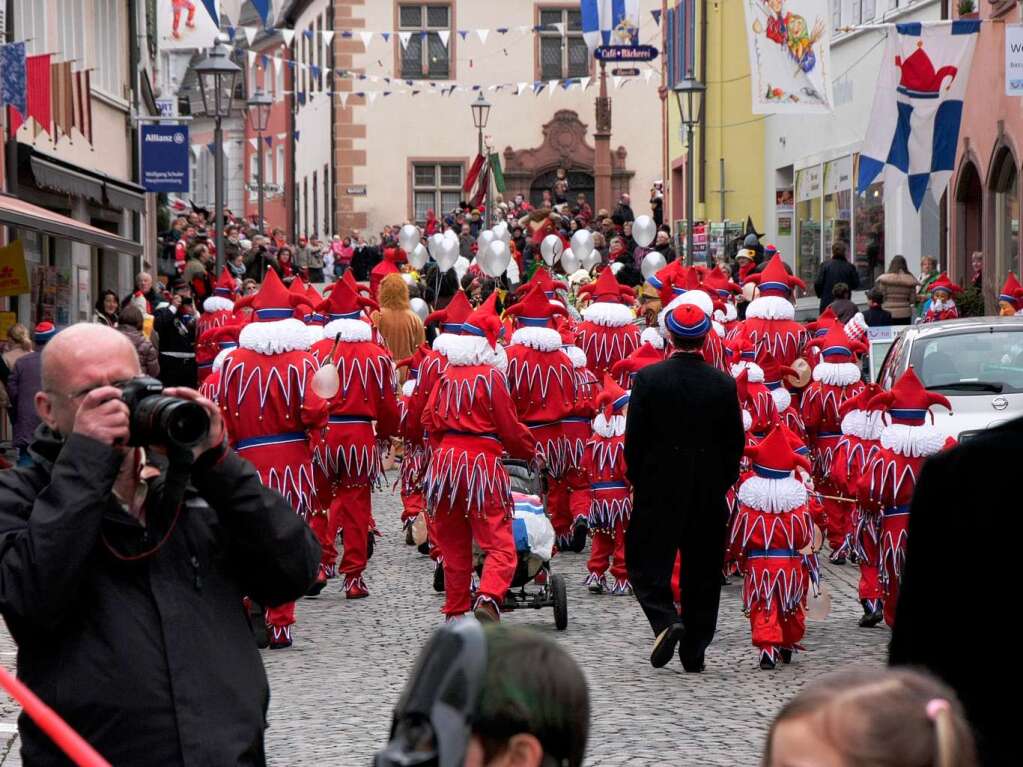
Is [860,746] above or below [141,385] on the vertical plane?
below

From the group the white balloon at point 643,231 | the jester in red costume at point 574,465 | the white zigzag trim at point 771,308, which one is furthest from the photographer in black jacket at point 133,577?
the white balloon at point 643,231

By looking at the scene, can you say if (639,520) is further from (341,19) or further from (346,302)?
(341,19)

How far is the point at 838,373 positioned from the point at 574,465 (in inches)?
74.8

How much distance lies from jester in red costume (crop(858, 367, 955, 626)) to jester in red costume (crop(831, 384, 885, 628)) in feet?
0.31

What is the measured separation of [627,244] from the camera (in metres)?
31.2

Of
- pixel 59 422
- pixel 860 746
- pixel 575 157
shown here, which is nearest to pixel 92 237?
pixel 59 422

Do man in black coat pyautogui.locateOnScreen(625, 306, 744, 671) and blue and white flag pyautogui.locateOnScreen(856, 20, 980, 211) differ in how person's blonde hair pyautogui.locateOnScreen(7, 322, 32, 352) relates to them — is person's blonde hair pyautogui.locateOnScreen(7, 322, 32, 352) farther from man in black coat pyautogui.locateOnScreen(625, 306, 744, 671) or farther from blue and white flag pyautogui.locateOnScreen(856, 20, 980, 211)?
blue and white flag pyautogui.locateOnScreen(856, 20, 980, 211)

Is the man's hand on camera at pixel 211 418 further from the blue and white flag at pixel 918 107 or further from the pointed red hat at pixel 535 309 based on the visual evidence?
the blue and white flag at pixel 918 107

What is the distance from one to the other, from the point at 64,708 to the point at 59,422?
0.54m

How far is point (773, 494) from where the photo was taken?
9688 millimetres

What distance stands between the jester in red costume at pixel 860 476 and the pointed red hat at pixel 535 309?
2595 millimetres

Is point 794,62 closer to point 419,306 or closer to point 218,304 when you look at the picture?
point 419,306

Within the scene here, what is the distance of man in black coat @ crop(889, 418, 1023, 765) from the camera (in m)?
2.80

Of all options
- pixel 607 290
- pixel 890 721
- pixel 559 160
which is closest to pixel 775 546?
pixel 607 290
